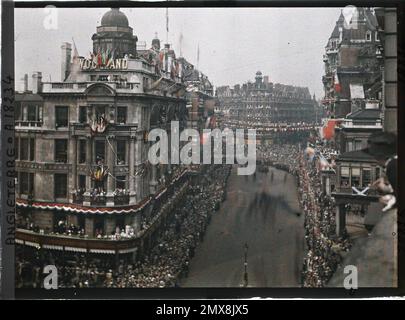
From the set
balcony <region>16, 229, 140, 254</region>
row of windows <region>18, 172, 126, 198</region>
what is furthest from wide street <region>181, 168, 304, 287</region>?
row of windows <region>18, 172, 126, 198</region>

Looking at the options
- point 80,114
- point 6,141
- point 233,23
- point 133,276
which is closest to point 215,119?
point 233,23

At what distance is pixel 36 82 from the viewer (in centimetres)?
709

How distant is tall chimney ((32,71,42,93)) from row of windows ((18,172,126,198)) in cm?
123

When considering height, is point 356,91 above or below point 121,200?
above

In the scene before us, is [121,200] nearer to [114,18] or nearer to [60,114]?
[60,114]

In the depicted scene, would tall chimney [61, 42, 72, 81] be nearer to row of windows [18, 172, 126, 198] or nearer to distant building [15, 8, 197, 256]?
distant building [15, 8, 197, 256]

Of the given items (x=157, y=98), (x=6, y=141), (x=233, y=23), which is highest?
(x=233, y=23)

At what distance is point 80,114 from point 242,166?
250cm

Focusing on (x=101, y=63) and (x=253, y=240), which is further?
(x=101, y=63)

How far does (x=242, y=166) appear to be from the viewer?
7.11m

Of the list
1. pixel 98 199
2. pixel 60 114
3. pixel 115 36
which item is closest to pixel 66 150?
pixel 60 114

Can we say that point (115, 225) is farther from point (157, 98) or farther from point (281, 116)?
point (281, 116)

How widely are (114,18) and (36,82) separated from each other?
1.47m

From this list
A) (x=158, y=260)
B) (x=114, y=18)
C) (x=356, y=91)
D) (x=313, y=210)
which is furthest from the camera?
(x=313, y=210)
